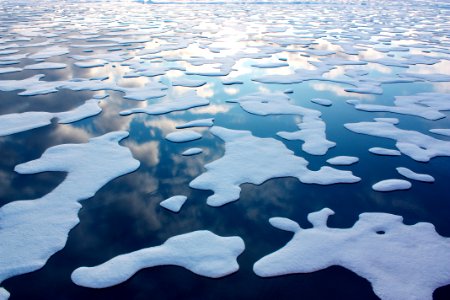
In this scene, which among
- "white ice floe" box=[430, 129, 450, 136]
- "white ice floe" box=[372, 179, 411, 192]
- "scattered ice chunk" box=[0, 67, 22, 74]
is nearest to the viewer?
"white ice floe" box=[372, 179, 411, 192]

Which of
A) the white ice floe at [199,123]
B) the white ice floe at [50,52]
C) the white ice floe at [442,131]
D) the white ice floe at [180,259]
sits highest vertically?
the white ice floe at [50,52]

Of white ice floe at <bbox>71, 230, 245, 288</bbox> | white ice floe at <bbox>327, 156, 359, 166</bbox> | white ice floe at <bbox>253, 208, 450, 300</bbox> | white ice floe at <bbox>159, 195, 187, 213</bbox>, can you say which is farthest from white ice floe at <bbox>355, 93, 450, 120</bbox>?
white ice floe at <bbox>71, 230, 245, 288</bbox>

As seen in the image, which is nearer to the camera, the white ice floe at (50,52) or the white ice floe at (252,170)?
the white ice floe at (252,170)

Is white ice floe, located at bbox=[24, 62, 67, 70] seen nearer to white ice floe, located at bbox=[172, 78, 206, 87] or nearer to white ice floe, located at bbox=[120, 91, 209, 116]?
white ice floe, located at bbox=[172, 78, 206, 87]

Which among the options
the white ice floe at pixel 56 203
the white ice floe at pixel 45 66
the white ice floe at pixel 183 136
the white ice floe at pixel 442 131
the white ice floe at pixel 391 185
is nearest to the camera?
the white ice floe at pixel 56 203

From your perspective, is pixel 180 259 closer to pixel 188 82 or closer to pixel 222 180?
pixel 222 180

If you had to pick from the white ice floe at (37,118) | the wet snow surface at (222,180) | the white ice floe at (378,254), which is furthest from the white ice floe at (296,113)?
the white ice floe at (37,118)

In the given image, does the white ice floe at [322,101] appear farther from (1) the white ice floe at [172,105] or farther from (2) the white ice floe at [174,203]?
(2) the white ice floe at [174,203]

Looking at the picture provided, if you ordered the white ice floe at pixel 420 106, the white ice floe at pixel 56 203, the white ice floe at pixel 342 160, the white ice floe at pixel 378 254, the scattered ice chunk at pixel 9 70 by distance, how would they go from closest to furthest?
the white ice floe at pixel 378 254
the white ice floe at pixel 56 203
the white ice floe at pixel 342 160
the white ice floe at pixel 420 106
the scattered ice chunk at pixel 9 70
